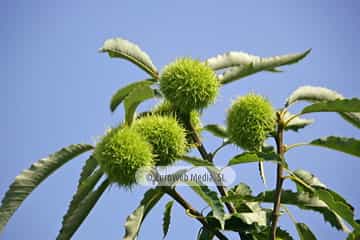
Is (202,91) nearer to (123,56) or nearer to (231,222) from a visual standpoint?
(123,56)

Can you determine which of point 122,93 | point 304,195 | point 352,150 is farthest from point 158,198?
point 352,150

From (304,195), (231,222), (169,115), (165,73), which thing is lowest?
(231,222)

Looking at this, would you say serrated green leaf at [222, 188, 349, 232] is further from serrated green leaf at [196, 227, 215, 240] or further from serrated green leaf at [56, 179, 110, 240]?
serrated green leaf at [56, 179, 110, 240]

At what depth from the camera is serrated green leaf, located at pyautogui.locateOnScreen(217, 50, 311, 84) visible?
192cm

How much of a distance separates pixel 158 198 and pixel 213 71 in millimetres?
568

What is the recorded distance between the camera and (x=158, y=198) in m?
1.98

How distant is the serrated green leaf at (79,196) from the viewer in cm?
187

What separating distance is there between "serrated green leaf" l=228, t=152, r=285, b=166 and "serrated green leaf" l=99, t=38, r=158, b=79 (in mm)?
490

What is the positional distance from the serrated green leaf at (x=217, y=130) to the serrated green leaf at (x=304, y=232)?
1.62 feet

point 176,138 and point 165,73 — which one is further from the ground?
point 165,73

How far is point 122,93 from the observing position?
193 centimetres

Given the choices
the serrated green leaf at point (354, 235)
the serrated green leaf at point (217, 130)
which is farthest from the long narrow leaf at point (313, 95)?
the serrated green leaf at point (354, 235)

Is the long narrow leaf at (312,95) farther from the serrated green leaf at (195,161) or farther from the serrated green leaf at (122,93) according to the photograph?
the serrated green leaf at (122,93)

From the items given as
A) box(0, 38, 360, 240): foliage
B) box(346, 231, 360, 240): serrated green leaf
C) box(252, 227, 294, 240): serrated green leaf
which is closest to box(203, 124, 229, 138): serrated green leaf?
box(0, 38, 360, 240): foliage
